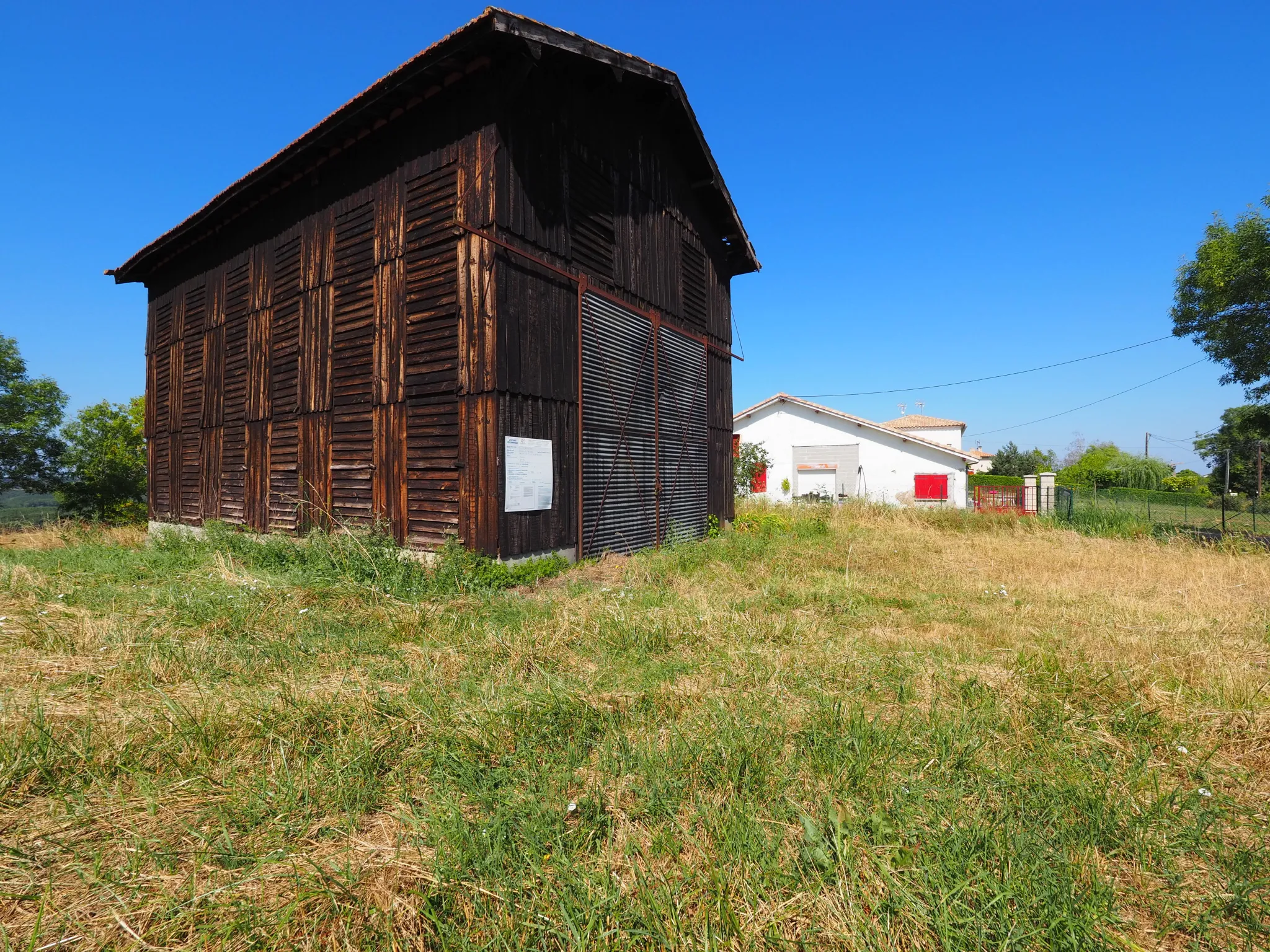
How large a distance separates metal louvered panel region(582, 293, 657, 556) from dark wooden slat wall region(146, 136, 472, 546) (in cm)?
223

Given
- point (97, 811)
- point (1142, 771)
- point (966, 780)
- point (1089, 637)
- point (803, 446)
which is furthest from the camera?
point (803, 446)

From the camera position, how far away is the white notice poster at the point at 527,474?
788 centimetres

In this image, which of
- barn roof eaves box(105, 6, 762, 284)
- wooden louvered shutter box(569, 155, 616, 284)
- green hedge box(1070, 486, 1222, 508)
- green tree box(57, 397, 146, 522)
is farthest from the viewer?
green hedge box(1070, 486, 1222, 508)

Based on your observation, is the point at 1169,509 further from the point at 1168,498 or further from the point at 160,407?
the point at 160,407

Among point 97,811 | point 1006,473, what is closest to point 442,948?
point 97,811

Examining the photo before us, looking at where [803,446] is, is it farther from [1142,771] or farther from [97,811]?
[97,811]

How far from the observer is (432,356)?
8.26 m

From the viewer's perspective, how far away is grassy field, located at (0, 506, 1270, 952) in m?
1.90

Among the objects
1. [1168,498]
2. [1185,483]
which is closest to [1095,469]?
[1185,483]

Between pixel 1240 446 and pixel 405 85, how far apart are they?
3287cm

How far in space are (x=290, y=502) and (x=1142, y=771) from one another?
12.0m

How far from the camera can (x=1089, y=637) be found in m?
5.00

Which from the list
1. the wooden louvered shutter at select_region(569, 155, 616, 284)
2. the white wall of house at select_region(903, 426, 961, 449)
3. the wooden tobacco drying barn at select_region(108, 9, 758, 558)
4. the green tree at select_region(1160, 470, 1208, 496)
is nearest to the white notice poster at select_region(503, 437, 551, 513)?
the wooden tobacco drying barn at select_region(108, 9, 758, 558)

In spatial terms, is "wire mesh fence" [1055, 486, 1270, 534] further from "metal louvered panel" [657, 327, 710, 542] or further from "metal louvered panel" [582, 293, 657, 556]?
"metal louvered panel" [582, 293, 657, 556]
